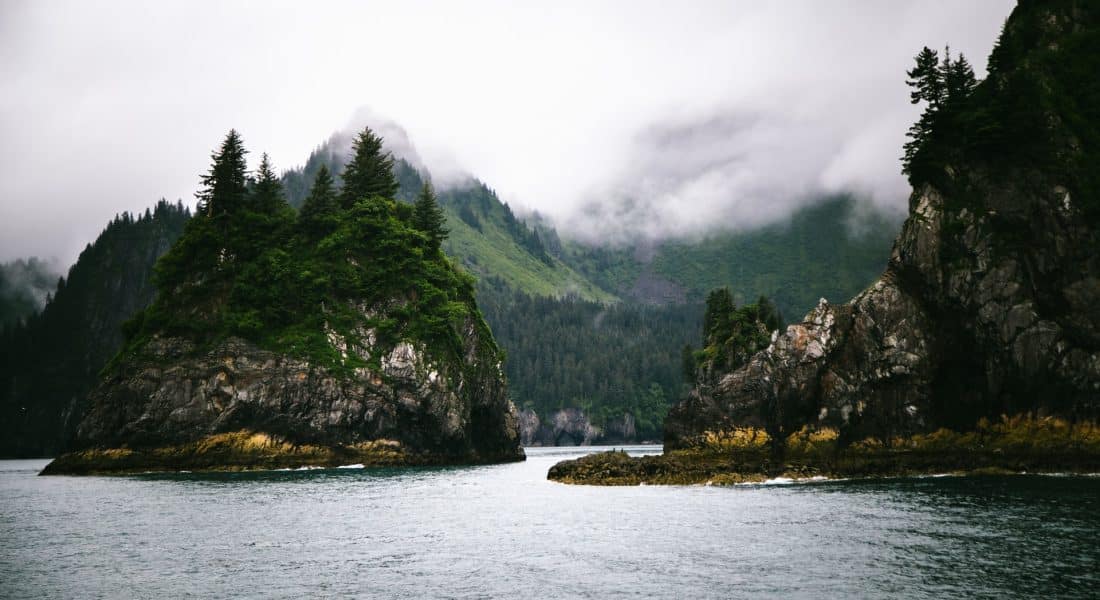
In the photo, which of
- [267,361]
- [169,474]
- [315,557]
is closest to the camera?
[315,557]

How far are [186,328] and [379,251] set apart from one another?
32316mm

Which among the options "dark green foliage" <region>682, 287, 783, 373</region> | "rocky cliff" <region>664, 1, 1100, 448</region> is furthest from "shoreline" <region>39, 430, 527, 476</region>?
"dark green foliage" <region>682, 287, 783, 373</region>

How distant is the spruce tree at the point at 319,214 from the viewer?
124m

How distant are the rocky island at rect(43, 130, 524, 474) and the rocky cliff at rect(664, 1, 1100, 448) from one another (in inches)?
2186

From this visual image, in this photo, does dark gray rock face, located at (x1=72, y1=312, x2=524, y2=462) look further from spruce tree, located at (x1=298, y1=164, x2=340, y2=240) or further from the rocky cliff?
the rocky cliff

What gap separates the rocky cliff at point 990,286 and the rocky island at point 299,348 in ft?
182

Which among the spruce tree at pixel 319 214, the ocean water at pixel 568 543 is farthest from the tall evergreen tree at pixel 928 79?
the spruce tree at pixel 319 214

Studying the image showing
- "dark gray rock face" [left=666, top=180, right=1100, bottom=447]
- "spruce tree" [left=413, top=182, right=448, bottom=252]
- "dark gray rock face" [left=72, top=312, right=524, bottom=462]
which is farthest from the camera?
"spruce tree" [left=413, top=182, right=448, bottom=252]

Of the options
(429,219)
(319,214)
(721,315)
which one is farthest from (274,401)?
(721,315)

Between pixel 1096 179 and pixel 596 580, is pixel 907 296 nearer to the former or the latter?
pixel 1096 179

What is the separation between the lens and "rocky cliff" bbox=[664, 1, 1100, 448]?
248 ft

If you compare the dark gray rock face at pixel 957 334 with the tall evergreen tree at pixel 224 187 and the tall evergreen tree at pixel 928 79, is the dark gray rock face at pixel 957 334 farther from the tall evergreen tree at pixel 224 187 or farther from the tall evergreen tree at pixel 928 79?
the tall evergreen tree at pixel 224 187

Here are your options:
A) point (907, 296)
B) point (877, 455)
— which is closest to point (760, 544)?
point (877, 455)

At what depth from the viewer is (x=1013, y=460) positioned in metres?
71.8
